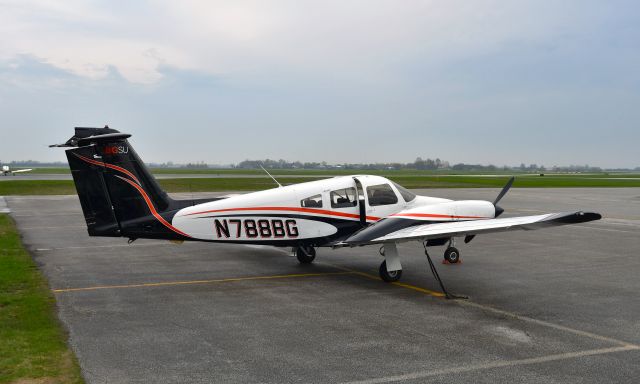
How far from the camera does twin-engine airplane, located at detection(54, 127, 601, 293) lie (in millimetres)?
11344

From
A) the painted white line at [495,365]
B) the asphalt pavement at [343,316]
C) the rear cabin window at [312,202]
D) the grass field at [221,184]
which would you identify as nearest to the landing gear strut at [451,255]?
the asphalt pavement at [343,316]

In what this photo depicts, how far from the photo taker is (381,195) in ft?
44.0

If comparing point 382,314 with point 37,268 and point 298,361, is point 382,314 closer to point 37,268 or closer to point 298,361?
point 298,361

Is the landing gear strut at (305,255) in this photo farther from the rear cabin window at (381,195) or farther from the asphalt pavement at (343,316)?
the rear cabin window at (381,195)

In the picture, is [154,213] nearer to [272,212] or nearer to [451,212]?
[272,212]

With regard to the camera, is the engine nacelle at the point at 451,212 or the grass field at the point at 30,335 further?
the engine nacelle at the point at 451,212

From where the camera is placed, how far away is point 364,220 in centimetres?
1312

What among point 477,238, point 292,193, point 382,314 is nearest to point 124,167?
point 292,193

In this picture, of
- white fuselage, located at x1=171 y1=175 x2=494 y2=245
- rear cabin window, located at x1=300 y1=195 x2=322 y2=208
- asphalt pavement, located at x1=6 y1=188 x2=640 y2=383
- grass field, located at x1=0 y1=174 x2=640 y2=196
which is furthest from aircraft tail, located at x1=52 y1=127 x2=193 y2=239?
grass field, located at x1=0 y1=174 x2=640 y2=196

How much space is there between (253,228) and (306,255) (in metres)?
2.64

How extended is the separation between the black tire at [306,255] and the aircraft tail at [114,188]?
3597mm

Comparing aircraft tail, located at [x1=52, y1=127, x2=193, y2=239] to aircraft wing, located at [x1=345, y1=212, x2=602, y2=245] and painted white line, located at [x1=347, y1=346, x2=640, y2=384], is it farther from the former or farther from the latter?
painted white line, located at [x1=347, y1=346, x2=640, y2=384]

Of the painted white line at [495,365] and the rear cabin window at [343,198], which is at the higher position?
the rear cabin window at [343,198]

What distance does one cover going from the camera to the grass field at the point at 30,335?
640cm
